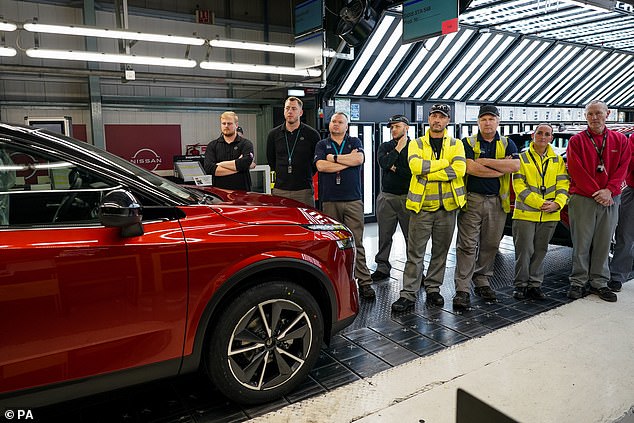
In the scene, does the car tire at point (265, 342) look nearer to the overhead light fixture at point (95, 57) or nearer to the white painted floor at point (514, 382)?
A: the white painted floor at point (514, 382)

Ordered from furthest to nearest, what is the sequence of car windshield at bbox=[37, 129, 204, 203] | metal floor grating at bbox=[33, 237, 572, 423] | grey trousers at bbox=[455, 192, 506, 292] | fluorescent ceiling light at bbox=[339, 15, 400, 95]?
fluorescent ceiling light at bbox=[339, 15, 400, 95] → grey trousers at bbox=[455, 192, 506, 292] → metal floor grating at bbox=[33, 237, 572, 423] → car windshield at bbox=[37, 129, 204, 203]

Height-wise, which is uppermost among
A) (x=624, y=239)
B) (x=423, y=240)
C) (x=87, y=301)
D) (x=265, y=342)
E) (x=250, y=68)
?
(x=250, y=68)

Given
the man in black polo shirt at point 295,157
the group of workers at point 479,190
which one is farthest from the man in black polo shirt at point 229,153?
the man in black polo shirt at point 295,157

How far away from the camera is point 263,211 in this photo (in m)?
Answer: 2.76

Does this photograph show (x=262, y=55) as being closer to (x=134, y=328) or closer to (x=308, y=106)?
(x=308, y=106)

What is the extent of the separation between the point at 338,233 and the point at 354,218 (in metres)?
1.59

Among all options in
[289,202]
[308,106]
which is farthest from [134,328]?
[308,106]

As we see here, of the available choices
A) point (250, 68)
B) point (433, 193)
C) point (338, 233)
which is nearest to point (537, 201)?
point (433, 193)

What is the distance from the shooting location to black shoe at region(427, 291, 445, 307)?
432 cm

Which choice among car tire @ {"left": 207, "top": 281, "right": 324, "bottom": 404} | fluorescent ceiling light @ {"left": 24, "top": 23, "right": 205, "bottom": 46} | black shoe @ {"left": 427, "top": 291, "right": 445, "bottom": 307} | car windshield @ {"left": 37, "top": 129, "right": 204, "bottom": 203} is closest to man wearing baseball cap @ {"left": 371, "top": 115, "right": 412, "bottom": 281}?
black shoe @ {"left": 427, "top": 291, "right": 445, "bottom": 307}

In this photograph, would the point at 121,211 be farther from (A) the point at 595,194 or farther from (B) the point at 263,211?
(A) the point at 595,194

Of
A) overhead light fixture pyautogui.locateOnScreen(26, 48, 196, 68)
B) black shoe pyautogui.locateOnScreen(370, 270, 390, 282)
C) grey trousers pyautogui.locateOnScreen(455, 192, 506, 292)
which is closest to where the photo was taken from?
grey trousers pyautogui.locateOnScreen(455, 192, 506, 292)

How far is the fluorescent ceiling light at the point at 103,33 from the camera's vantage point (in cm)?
501

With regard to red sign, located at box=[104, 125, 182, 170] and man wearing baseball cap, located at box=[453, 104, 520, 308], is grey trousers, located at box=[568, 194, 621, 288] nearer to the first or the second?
man wearing baseball cap, located at box=[453, 104, 520, 308]
